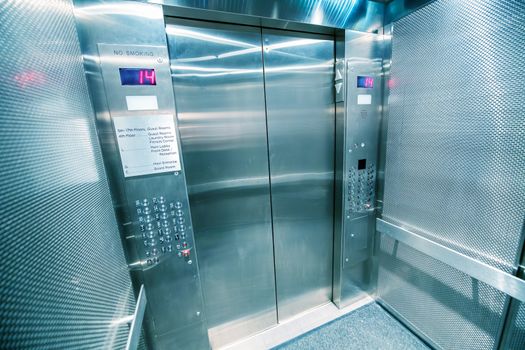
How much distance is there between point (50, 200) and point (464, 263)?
207 cm

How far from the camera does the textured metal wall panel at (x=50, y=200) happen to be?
0.43 m

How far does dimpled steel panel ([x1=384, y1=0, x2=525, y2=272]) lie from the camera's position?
1.07 m

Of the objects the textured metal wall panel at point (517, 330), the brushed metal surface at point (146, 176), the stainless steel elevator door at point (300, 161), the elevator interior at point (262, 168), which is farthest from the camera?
the stainless steel elevator door at point (300, 161)

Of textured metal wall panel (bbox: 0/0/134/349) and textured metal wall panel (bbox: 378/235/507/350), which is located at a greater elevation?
textured metal wall panel (bbox: 0/0/134/349)

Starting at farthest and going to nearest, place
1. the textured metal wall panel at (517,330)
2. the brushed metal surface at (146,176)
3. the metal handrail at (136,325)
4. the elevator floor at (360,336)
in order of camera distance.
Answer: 1. the elevator floor at (360,336)
2. the textured metal wall panel at (517,330)
3. the brushed metal surface at (146,176)
4. the metal handrail at (136,325)

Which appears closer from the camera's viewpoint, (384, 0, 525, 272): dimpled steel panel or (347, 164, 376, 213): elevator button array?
(384, 0, 525, 272): dimpled steel panel

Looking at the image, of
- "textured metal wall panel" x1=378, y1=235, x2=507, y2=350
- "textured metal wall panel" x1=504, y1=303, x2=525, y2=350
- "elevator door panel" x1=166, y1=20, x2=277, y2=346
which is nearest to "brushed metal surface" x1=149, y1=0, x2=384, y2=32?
"elevator door panel" x1=166, y1=20, x2=277, y2=346

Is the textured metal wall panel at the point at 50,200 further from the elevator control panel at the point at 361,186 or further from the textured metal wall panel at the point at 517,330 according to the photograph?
the textured metal wall panel at the point at 517,330

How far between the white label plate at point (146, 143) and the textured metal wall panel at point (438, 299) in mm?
1959

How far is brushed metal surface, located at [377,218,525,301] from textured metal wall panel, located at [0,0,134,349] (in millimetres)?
1909

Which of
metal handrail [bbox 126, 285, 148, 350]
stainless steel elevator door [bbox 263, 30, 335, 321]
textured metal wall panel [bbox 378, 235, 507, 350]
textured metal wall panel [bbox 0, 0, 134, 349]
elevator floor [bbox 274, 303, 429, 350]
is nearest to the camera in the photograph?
textured metal wall panel [bbox 0, 0, 134, 349]

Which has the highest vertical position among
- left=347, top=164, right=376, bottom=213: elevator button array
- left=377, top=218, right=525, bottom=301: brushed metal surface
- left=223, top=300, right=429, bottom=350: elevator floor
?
left=347, top=164, right=376, bottom=213: elevator button array

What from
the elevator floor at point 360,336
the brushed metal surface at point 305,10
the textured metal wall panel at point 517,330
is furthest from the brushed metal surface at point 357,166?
the textured metal wall panel at point 517,330

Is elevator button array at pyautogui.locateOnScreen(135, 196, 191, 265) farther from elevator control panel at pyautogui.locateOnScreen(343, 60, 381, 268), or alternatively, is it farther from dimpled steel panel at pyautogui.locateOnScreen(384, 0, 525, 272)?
dimpled steel panel at pyautogui.locateOnScreen(384, 0, 525, 272)
